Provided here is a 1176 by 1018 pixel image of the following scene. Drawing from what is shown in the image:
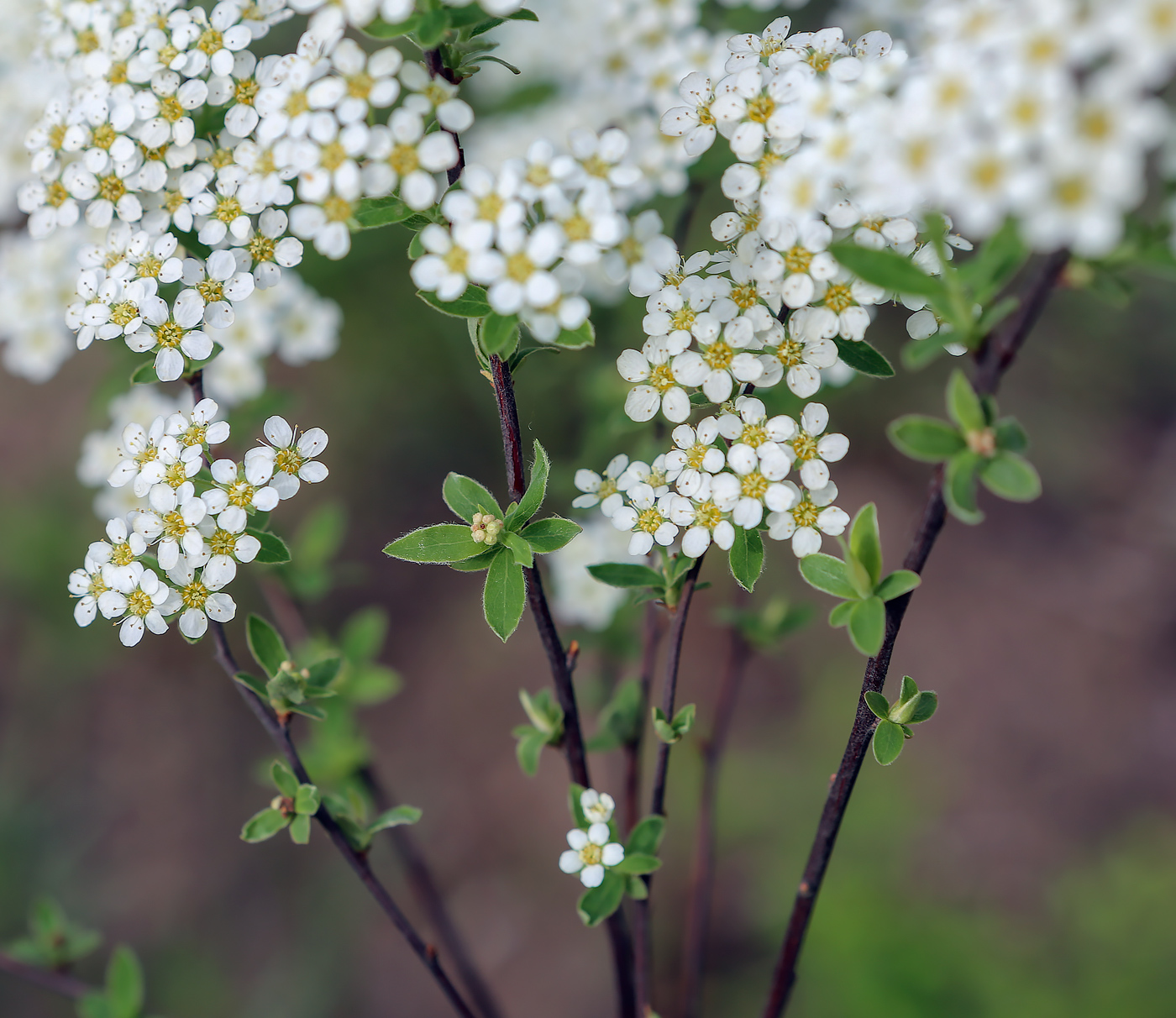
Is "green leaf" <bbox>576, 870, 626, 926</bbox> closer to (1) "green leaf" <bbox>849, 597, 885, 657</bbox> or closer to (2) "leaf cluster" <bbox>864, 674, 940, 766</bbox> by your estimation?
(2) "leaf cluster" <bbox>864, 674, 940, 766</bbox>

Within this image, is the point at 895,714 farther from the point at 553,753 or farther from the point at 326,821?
the point at 553,753

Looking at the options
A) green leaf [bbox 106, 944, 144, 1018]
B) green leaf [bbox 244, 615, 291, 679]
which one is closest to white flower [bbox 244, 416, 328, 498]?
green leaf [bbox 244, 615, 291, 679]

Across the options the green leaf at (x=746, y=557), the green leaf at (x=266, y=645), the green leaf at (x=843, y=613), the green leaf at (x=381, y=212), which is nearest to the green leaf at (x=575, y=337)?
the green leaf at (x=381, y=212)

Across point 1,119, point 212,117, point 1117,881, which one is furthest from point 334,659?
point 1117,881

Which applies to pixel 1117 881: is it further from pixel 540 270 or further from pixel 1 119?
pixel 1 119

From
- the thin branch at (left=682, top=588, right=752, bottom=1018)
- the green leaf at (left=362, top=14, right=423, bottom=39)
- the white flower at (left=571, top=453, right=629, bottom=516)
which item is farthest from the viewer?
the thin branch at (left=682, top=588, right=752, bottom=1018)

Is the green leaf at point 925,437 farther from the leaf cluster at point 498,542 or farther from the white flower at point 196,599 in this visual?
the white flower at point 196,599

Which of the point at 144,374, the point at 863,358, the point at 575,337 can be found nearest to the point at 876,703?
the point at 863,358
